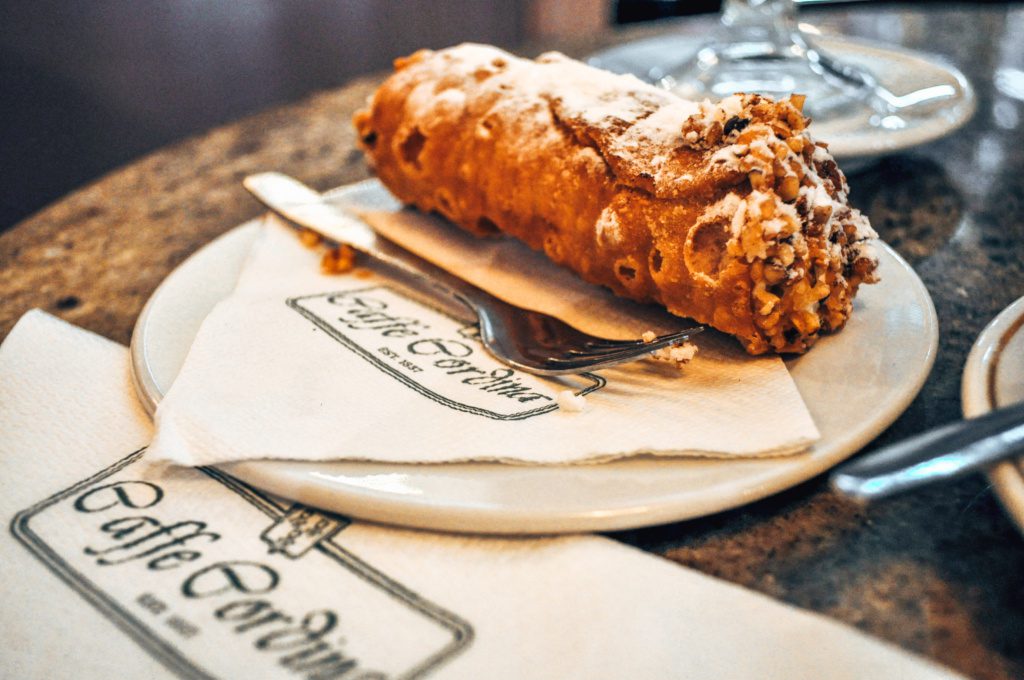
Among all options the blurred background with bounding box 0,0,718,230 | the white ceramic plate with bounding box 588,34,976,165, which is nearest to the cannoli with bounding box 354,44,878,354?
the white ceramic plate with bounding box 588,34,976,165

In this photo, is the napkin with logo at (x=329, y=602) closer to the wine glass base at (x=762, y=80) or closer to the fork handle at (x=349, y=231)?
the fork handle at (x=349, y=231)

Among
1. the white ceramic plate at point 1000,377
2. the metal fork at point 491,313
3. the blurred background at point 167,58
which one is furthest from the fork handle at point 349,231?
the blurred background at point 167,58

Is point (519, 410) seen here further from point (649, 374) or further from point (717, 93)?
point (717, 93)

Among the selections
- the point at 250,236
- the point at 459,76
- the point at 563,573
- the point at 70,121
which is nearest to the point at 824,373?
the point at 563,573

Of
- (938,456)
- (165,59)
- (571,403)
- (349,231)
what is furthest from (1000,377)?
(165,59)

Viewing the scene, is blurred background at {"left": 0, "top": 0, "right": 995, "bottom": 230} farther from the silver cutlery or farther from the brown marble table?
the silver cutlery

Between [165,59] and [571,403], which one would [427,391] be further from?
[165,59]

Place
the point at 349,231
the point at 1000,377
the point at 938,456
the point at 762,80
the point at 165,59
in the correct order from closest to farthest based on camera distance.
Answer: the point at 938,456, the point at 1000,377, the point at 349,231, the point at 762,80, the point at 165,59
